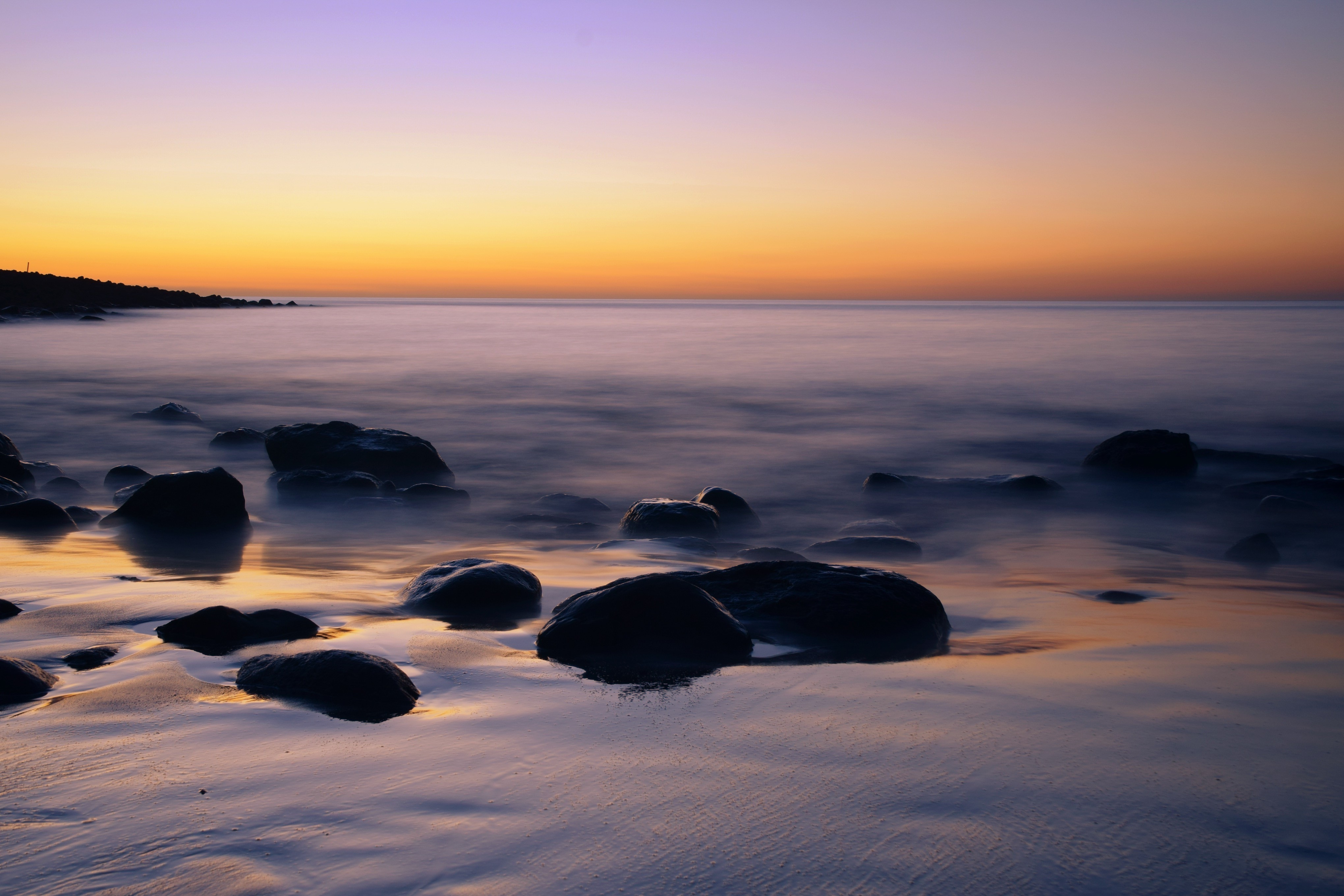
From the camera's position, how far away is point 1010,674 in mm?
3443

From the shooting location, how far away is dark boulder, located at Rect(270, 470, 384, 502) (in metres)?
7.60

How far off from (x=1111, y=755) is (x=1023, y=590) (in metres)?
2.60

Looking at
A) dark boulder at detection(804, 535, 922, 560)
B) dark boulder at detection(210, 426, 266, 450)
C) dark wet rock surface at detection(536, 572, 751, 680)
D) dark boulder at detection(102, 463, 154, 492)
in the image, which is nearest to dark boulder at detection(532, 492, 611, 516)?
dark boulder at detection(804, 535, 922, 560)

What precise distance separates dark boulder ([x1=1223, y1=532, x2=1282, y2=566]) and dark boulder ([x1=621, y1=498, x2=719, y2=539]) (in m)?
3.51

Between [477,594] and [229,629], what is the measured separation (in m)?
1.09

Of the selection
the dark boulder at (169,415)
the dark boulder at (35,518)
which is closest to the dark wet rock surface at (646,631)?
the dark boulder at (35,518)

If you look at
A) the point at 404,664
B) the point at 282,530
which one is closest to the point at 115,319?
the point at 282,530

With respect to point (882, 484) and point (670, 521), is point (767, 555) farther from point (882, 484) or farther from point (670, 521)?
point (882, 484)

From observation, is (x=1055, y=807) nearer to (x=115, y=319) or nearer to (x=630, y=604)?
(x=630, y=604)

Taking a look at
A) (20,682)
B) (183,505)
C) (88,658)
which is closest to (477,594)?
(88,658)

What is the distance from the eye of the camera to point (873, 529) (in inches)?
267

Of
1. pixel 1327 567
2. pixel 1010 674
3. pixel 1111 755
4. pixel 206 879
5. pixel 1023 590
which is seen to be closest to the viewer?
pixel 206 879

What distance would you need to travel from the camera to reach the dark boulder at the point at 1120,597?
15.8 ft

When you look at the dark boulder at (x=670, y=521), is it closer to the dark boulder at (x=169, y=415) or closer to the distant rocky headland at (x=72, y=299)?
the dark boulder at (x=169, y=415)
